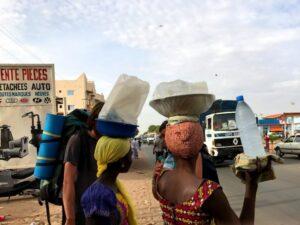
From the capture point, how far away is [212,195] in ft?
→ 6.45

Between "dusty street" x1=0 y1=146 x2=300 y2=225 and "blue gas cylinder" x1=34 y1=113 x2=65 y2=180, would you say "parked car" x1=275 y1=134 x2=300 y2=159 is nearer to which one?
"dusty street" x1=0 y1=146 x2=300 y2=225

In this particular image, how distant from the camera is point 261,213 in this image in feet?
28.2

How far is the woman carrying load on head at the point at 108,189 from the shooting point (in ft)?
7.95

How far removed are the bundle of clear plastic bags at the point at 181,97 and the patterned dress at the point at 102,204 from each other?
56 centimetres

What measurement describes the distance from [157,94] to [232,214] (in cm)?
86

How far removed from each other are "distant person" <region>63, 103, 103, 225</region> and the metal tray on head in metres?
0.93

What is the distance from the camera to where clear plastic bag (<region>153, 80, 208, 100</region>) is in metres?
2.50

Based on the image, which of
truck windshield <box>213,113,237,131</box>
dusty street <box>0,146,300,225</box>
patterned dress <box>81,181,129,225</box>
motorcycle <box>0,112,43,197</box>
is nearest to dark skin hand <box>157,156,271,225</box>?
patterned dress <box>81,181,129,225</box>

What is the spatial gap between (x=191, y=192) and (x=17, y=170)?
994 cm

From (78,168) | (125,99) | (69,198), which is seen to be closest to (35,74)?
(78,168)

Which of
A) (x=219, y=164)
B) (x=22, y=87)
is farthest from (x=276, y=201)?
(x=219, y=164)

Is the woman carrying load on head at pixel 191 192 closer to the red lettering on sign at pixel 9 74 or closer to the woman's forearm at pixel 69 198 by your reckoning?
the woman's forearm at pixel 69 198

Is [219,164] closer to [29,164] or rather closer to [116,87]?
[29,164]

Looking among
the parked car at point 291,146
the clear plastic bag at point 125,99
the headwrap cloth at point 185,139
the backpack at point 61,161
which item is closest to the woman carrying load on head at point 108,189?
the clear plastic bag at point 125,99
